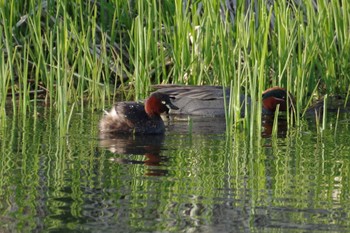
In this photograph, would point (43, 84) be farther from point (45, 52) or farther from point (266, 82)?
point (266, 82)

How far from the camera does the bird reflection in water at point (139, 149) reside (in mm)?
6010

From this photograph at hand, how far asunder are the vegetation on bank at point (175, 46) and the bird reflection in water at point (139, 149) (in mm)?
895

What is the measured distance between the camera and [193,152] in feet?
21.6

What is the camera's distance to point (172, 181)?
5.50m

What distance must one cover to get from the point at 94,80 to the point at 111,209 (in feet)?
13.2

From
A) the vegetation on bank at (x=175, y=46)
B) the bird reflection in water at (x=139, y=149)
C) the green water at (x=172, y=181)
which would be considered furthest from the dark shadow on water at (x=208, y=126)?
the bird reflection in water at (x=139, y=149)

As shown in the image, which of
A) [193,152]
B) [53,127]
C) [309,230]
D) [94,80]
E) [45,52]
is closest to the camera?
[309,230]

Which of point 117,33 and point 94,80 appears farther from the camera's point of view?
point 117,33

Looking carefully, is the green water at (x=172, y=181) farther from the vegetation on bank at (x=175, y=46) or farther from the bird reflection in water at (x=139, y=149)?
the vegetation on bank at (x=175, y=46)

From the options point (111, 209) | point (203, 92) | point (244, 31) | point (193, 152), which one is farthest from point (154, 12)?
point (111, 209)

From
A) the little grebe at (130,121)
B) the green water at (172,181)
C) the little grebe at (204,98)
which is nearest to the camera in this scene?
the green water at (172,181)

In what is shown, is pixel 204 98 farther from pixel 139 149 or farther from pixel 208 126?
pixel 139 149

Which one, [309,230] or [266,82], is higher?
[266,82]

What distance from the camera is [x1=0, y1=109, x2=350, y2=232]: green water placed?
Result: 4.57m
